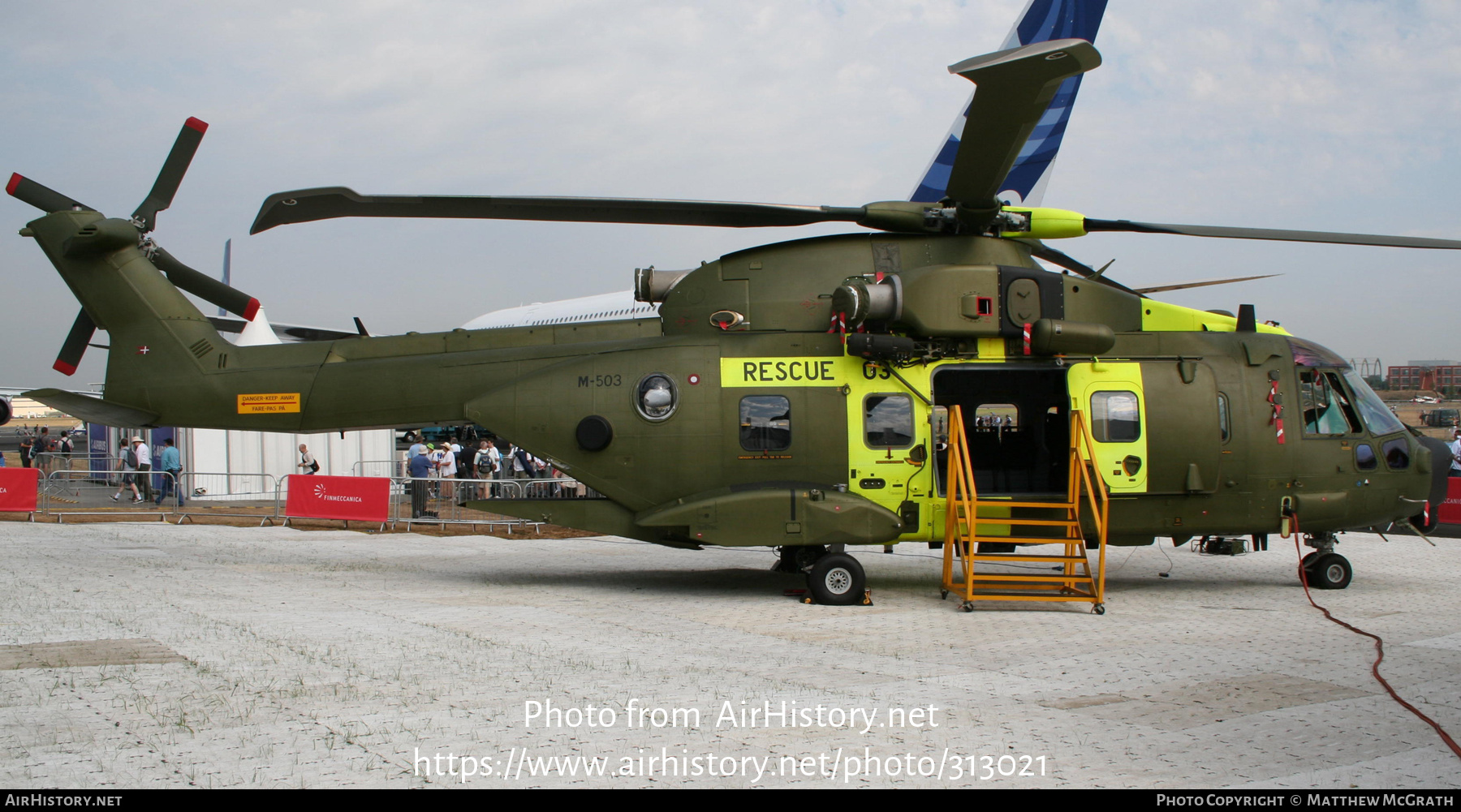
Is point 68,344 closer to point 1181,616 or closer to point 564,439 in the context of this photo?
point 564,439

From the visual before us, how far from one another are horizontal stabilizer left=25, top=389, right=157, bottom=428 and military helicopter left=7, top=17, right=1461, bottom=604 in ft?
0.36

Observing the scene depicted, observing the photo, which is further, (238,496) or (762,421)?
(238,496)

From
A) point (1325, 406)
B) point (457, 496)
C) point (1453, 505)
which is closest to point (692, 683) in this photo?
point (1325, 406)

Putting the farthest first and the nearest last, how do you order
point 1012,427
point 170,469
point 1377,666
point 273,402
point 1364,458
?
point 170,469 → point 1012,427 → point 273,402 → point 1364,458 → point 1377,666

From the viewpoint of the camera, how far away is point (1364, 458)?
1095 centimetres

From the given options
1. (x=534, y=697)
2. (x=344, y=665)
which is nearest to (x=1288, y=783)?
(x=534, y=697)

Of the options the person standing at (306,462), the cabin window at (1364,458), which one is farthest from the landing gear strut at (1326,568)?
the person standing at (306,462)

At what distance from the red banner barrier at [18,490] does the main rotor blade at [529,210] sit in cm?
1383

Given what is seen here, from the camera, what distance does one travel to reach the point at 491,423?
35.7 feet

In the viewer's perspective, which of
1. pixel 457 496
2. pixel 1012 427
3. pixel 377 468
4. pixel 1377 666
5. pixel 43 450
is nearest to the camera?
pixel 1377 666

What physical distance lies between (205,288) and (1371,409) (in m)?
14.1

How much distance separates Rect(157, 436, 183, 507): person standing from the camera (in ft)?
69.8

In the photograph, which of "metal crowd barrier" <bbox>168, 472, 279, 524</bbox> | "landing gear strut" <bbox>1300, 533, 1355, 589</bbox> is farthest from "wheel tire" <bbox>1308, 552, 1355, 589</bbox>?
"metal crowd barrier" <bbox>168, 472, 279, 524</bbox>

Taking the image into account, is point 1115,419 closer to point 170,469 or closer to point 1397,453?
point 1397,453
